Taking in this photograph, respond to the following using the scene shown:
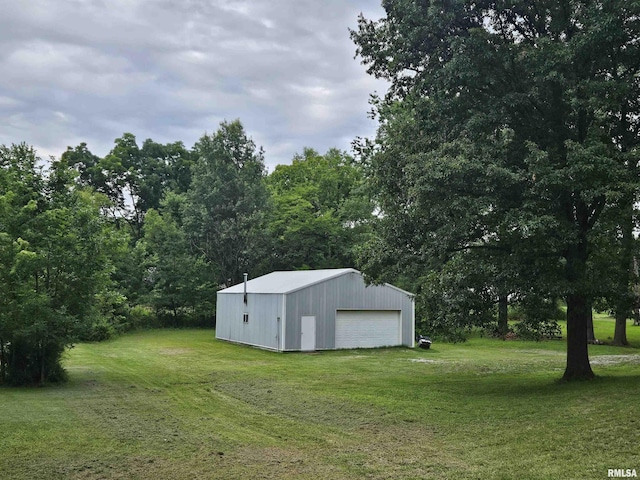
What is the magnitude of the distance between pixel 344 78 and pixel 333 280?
8.78 m

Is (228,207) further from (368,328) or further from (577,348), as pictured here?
(577,348)

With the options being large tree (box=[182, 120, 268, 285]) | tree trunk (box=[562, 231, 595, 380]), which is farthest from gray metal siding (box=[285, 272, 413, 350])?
large tree (box=[182, 120, 268, 285])

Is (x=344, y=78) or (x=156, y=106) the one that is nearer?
(x=344, y=78)

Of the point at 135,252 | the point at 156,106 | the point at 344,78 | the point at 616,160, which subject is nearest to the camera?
the point at 616,160

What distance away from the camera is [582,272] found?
Result: 11.2 m

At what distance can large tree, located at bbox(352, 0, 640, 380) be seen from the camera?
1010 cm

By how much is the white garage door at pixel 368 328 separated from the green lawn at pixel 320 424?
7.03 meters

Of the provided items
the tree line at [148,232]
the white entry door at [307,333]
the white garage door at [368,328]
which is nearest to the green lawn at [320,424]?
the tree line at [148,232]

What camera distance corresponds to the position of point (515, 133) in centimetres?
1162

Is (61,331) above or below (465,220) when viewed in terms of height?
below

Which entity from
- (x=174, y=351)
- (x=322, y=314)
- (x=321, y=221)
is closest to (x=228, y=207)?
(x=321, y=221)

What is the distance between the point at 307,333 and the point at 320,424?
539 inches

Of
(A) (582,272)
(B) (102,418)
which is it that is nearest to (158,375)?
(B) (102,418)

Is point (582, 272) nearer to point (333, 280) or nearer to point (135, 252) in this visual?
point (333, 280)
